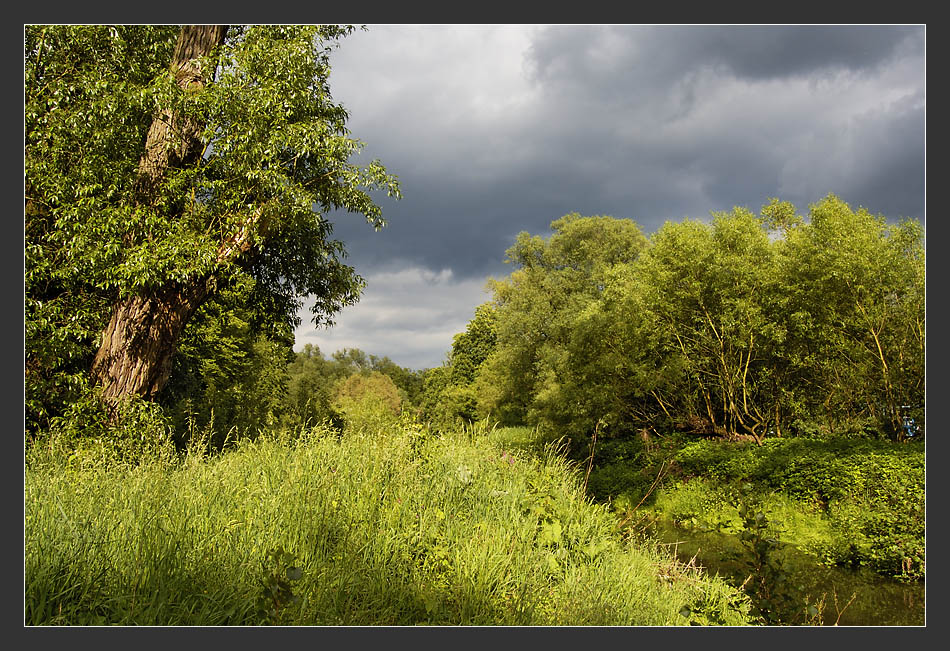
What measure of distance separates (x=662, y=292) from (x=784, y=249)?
3270mm

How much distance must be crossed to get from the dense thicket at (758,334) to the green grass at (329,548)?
9073 mm

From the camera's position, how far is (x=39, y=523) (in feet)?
9.88

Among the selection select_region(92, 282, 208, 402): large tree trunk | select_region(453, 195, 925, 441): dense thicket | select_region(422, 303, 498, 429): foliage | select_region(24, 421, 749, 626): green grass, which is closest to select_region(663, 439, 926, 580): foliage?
select_region(453, 195, 925, 441): dense thicket

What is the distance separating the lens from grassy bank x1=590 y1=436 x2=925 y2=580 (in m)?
9.25

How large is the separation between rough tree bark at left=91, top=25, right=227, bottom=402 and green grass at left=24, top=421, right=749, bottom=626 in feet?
7.40

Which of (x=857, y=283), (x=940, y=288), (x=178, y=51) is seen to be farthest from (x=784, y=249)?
(x=178, y=51)

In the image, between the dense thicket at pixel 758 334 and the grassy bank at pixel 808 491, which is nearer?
the grassy bank at pixel 808 491

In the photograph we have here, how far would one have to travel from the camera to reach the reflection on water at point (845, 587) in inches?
272

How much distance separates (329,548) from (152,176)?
21.9ft

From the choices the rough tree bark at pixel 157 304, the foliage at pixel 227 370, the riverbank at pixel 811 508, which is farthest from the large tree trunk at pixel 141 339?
the riverbank at pixel 811 508

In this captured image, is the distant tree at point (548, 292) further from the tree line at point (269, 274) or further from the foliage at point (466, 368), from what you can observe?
the foliage at point (466, 368)

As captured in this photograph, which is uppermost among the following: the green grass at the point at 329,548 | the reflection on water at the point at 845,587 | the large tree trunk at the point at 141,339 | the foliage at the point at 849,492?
the large tree trunk at the point at 141,339

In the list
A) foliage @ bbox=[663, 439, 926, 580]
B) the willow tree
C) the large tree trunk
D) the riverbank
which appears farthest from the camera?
foliage @ bbox=[663, 439, 926, 580]

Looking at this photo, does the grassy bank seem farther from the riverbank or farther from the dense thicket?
the dense thicket
